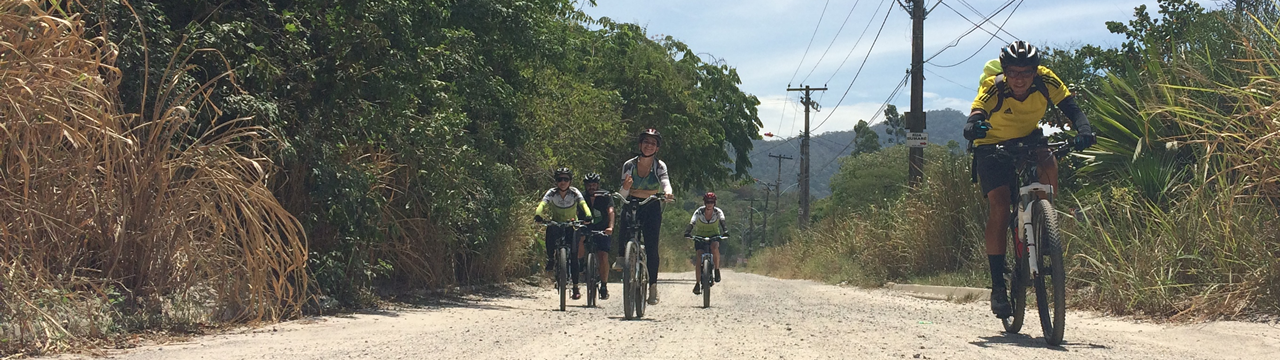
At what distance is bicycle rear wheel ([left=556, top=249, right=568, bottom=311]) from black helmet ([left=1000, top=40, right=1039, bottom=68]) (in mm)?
4986

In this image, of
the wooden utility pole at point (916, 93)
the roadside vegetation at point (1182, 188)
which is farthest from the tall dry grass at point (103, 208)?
the wooden utility pole at point (916, 93)

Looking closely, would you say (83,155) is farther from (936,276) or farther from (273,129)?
(936,276)

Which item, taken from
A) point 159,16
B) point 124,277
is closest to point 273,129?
point 159,16

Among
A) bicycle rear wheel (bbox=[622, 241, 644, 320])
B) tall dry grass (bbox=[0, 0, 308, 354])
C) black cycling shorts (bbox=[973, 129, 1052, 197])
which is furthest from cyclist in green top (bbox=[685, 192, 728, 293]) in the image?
black cycling shorts (bbox=[973, 129, 1052, 197])

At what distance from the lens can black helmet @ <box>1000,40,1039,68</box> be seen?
584 cm

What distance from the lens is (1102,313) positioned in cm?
814

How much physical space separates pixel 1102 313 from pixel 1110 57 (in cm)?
1265

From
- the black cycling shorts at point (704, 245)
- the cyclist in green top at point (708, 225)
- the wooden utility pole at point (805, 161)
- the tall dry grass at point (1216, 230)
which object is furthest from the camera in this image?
the wooden utility pole at point (805, 161)


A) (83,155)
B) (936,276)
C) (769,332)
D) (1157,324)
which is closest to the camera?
(83,155)

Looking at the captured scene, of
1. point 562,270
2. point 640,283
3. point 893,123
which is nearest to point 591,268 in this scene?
point 562,270

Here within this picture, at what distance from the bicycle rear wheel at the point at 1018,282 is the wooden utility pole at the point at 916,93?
11079 mm

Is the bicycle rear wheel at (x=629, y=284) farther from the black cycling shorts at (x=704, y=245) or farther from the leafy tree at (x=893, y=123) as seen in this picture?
the leafy tree at (x=893, y=123)

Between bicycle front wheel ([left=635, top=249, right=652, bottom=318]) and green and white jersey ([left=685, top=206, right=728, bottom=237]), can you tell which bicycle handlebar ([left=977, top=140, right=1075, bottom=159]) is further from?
green and white jersey ([left=685, top=206, right=728, bottom=237])

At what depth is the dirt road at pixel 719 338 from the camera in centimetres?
A: 541
